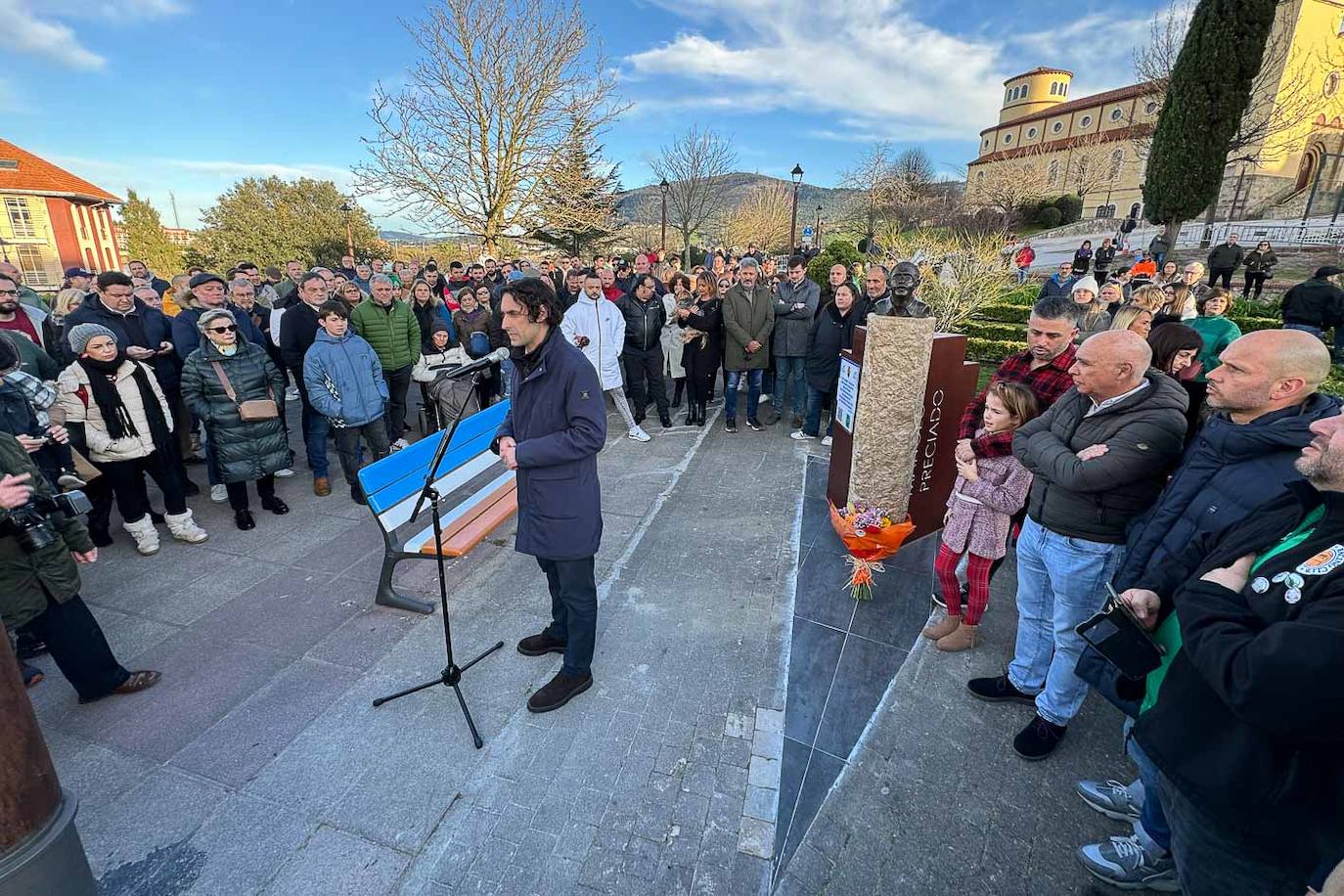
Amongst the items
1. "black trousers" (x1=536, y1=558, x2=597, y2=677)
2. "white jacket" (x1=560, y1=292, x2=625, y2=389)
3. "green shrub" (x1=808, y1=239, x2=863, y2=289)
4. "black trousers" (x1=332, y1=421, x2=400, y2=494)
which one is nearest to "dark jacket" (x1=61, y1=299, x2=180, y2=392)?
"black trousers" (x1=332, y1=421, x2=400, y2=494)

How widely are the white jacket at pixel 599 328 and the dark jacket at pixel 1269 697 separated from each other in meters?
5.71

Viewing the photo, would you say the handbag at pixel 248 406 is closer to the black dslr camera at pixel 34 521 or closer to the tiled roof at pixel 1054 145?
the black dslr camera at pixel 34 521

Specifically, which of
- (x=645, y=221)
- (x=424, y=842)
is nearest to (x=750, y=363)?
(x=424, y=842)

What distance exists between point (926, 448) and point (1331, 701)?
10.8 feet

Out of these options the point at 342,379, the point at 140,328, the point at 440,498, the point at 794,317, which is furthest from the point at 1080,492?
the point at 140,328

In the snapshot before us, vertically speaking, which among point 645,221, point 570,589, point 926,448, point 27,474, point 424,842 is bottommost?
point 424,842

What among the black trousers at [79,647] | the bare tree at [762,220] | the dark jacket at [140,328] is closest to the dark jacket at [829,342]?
the black trousers at [79,647]

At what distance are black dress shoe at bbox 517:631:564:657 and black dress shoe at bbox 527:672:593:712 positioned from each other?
330 millimetres

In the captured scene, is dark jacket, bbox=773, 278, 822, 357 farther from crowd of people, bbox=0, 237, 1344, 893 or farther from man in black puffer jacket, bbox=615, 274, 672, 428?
man in black puffer jacket, bbox=615, 274, 672, 428

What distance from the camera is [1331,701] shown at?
1.25 metres

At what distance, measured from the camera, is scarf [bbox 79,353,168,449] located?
4.13 m

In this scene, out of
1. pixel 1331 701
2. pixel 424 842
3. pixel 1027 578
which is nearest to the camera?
pixel 1331 701

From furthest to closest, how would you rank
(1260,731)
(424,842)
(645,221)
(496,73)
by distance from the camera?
(645,221)
(496,73)
(424,842)
(1260,731)

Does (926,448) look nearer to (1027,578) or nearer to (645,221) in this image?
(1027,578)
